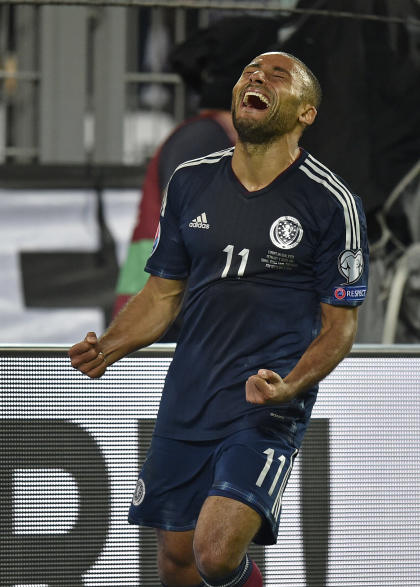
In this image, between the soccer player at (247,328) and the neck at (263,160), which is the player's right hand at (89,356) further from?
the neck at (263,160)

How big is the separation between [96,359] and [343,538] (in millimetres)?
1286

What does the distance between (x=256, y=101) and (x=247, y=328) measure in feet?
2.24

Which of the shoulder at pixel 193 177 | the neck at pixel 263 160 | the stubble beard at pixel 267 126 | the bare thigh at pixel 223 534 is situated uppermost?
the stubble beard at pixel 267 126

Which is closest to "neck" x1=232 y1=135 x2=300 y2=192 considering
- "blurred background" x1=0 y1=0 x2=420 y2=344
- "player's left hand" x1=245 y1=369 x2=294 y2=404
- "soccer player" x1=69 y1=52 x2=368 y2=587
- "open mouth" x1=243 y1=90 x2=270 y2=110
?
"soccer player" x1=69 y1=52 x2=368 y2=587

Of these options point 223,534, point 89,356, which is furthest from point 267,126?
point 223,534

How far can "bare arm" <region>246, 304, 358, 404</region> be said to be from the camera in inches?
136

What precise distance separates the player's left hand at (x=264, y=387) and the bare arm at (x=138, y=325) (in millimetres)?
580

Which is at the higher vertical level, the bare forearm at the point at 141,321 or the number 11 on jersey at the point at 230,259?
the number 11 on jersey at the point at 230,259

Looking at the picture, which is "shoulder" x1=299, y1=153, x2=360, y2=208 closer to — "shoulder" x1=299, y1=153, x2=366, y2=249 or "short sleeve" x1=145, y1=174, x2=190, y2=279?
"shoulder" x1=299, y1=153, x2=366, y2=249

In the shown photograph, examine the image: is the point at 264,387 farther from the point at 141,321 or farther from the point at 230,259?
the point at 141,321

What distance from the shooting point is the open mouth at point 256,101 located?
3.69 m

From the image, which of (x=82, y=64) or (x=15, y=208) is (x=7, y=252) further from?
(x=82, y=64)

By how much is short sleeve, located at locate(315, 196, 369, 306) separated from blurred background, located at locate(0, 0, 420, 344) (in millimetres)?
2008

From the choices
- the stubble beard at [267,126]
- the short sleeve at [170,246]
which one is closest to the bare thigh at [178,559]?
the short sleeve at [170,246]
